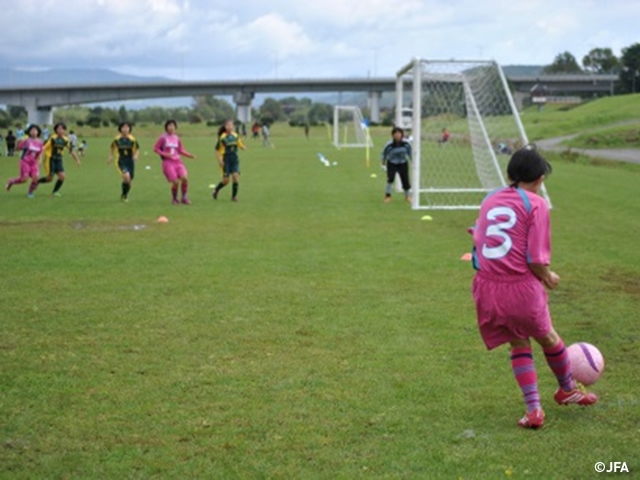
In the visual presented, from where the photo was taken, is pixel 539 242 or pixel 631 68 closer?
pixel 539 242

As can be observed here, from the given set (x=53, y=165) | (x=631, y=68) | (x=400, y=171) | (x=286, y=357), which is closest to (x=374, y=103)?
(x=631, y=68)

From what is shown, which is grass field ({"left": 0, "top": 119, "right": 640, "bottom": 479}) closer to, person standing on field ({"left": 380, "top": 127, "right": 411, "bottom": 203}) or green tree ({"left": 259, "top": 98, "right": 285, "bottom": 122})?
person standing on field ({"left": 380, "top": 127, "right": 411, "bottom": 203})

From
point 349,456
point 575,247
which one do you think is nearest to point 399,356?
point 349,456

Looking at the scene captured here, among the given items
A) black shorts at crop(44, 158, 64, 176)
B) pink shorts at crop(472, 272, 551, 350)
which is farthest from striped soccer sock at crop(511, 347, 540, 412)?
black shorts at crop(44, 158, 64, 176)

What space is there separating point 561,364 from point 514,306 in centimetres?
60

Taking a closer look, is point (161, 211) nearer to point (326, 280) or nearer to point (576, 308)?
point (326, 280)

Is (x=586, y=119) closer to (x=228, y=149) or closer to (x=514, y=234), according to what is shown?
(x=228, y=149)

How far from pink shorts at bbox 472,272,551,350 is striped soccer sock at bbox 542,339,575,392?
235mm

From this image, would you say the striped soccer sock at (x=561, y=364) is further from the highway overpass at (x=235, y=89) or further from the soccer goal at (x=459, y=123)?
the highway overpass at (x=235, y=89)

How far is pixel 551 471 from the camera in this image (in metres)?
5.23

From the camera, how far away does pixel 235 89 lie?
113 m

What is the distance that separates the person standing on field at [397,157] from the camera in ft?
73.6

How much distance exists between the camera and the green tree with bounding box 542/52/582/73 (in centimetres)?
14325

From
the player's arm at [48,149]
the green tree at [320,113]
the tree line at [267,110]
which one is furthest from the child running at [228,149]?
the green tree at [320,113]
